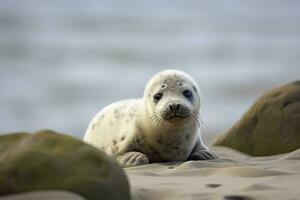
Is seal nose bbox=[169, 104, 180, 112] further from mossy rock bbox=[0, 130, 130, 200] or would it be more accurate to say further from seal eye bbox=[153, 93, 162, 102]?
mossy rock bbox=[0, 130, 130, 200]

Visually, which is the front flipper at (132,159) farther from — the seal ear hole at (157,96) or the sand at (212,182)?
the seal ear hole at (157,96)

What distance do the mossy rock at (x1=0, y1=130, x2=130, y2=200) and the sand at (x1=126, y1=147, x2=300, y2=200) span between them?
36 cm

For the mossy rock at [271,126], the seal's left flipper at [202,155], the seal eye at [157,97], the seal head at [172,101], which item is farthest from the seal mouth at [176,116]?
the mossy rock at [271,126]

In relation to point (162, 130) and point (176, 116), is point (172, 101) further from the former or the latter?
point (162, 130)

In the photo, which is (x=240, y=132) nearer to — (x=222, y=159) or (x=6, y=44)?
(x=222, y=159)

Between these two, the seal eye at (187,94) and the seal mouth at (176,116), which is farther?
the seal eye at (187,94)

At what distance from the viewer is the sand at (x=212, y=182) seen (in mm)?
4188

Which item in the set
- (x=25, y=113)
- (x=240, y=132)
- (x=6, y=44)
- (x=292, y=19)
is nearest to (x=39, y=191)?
(x=240, y=132)

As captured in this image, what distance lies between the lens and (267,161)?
611cm

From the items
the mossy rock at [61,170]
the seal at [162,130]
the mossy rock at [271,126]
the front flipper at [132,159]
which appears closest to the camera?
the mossy rock at [61,170]

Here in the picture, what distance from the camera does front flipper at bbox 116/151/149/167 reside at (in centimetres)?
593

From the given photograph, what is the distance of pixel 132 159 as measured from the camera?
6016mm

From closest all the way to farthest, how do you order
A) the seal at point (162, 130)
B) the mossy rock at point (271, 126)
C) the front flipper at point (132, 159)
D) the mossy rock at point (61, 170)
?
the mossy rock at point (61, 170) → the front flipper at point (132, 159) → the seal at point (162, 130) → the mossy rock at point (271, 126)

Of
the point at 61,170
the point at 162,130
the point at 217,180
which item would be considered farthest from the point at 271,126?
the point at 61,170
